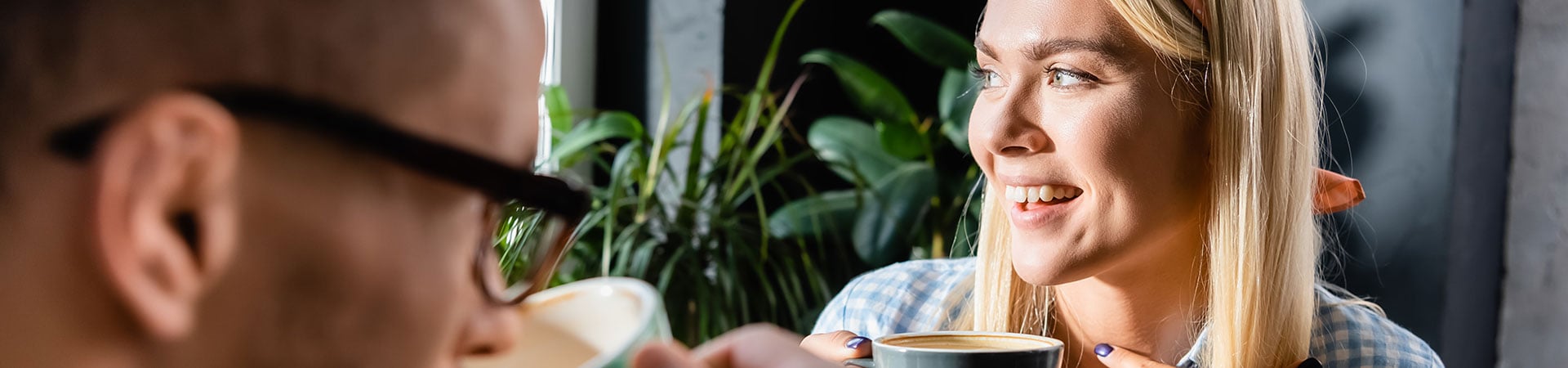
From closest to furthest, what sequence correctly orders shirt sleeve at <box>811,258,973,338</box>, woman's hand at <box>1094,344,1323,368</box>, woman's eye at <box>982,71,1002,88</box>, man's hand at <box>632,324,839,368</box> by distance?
man's hand at <box>632,324,839,368</box>, woman's hand at <box>1094,344,1323,368</box>, woman's eye at <box>982,71,1002,88</box>, shirt sleeve at <box>811,258,973,338</box>

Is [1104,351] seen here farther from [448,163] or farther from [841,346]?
[448,163]

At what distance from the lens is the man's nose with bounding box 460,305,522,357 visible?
28 cm

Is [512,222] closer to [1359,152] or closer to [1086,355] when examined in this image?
[1086,355]

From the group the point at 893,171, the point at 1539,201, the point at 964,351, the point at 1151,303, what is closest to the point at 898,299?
the point at 1151,303

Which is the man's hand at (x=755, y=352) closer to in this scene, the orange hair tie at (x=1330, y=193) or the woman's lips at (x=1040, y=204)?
the woman's lips at (x=1040, y=204)

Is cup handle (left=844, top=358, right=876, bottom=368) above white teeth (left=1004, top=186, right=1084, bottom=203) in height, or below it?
below

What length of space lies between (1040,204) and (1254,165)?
0.17 m

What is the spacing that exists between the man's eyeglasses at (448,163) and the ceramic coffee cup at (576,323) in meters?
0.02

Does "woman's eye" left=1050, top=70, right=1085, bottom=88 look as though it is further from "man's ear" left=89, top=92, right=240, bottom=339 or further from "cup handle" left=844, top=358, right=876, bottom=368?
"man's ear" left=89, top=92, right=240, bottom=339

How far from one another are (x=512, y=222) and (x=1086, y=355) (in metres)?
0.85

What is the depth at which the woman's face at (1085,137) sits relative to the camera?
93cm

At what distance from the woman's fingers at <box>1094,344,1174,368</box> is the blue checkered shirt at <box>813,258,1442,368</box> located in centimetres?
10

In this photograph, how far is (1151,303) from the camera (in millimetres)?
1063

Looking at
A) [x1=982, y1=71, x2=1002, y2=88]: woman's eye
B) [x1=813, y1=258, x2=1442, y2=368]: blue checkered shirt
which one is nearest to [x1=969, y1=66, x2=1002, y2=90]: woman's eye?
[x1=982, y1=71, x2=1002, y2=88]: woman's eye
